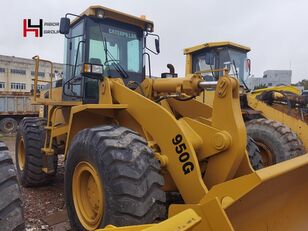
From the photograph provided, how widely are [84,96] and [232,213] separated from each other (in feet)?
9.88

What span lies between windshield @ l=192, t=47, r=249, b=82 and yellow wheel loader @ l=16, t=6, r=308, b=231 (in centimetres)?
284

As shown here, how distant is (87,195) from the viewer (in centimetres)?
369

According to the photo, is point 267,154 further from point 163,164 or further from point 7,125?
point 7,125

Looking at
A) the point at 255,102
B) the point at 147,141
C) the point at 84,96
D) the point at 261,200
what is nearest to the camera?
the point at 261,200

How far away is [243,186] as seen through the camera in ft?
7.32

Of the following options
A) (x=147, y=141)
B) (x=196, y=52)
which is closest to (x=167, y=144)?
(x=147, y=141)

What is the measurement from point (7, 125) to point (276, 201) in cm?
1799

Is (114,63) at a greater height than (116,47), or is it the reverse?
(116,47)

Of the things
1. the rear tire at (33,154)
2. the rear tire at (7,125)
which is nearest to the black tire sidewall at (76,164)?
the rear tire at (33,154)

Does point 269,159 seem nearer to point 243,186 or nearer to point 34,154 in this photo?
point 243,186

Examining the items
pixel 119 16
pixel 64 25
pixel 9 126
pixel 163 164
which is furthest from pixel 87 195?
pixel 9 126

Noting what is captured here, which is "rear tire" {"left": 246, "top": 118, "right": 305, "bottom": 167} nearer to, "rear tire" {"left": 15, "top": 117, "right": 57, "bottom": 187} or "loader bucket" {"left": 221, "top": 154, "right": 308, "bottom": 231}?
"loader bucket" {"left": 221, "top": 154, "right": 308, "bottom": 231}

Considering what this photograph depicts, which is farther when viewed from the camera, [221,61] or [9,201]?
[221,61]

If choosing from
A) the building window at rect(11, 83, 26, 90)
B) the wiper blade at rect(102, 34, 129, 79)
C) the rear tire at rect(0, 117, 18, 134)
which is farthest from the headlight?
the building window at rect(11, 83, 26, 90)
